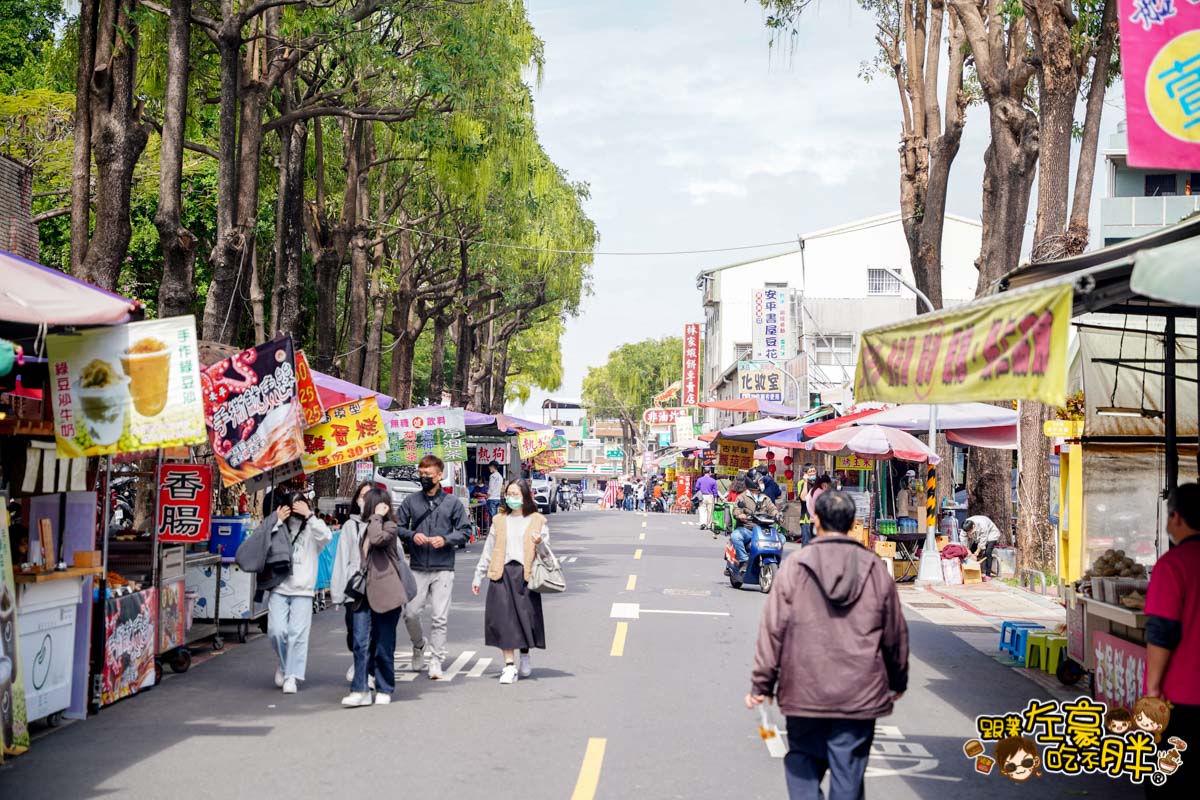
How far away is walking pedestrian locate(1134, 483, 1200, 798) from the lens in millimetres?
5867

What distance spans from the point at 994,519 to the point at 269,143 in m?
15.9

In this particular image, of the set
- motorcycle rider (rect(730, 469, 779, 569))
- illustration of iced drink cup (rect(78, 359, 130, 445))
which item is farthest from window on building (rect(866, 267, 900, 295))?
illustration of iced drink cup (rect(78, 359, 130, 445))

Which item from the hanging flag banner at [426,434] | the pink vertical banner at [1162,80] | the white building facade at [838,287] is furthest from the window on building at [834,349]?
the pink vertical banner at [1162,80]

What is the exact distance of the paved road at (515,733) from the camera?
7422 millimetres

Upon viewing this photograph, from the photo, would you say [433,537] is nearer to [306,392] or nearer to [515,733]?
[515,733]

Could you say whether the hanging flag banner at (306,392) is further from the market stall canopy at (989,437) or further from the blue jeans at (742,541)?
the market stall canopy at (989,437)

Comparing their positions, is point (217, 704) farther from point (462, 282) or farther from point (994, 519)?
point (462, 282)

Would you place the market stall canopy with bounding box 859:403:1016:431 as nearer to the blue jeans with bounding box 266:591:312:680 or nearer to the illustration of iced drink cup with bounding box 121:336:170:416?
the blue jeans with bounding box 266:591:312:680

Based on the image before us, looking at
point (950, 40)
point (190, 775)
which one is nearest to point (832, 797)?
point (190, 775)

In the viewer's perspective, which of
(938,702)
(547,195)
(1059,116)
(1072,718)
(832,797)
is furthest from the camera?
(547,195)

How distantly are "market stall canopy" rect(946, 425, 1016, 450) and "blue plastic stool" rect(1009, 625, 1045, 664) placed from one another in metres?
9.54

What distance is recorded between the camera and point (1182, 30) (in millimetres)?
7648

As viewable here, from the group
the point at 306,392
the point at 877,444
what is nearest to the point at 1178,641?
the point at 306,392

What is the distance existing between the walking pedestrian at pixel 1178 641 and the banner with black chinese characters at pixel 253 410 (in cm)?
861
